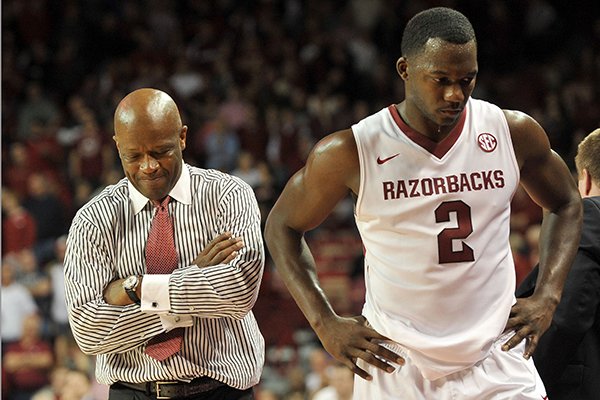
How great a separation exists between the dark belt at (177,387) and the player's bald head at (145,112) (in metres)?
1.05

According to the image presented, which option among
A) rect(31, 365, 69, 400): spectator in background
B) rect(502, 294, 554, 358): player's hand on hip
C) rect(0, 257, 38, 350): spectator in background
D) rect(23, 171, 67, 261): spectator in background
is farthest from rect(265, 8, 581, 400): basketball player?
rect(23, 171, 67, 261): spectator in background

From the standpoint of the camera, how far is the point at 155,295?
417 centimetres

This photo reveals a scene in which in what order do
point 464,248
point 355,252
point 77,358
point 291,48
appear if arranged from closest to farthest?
point 464,248 → point 77,358 → point 355,252 → point 291,48

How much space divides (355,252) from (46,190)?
14.2 feet

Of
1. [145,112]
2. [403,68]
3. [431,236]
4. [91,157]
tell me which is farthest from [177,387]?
[91,157]

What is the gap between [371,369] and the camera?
4.03 m

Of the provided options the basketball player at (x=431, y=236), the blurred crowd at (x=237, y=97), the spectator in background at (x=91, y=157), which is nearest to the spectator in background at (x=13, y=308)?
the blurred crowd at (x=237, y=97)

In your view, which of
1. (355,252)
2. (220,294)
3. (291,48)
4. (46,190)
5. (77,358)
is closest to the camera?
(220,294)

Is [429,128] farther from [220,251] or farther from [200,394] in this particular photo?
[200,394]

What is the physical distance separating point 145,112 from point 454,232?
1337 millimetres

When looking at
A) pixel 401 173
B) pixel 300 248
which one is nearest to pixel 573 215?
pixel 401 173

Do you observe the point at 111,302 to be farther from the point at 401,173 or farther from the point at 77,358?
the point at 77,358

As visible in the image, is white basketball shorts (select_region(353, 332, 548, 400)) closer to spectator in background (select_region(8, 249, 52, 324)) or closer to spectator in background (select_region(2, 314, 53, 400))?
spectator in background (select_region(2, 314, 53, 400))

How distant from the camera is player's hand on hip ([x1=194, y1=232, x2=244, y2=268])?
167 inches
